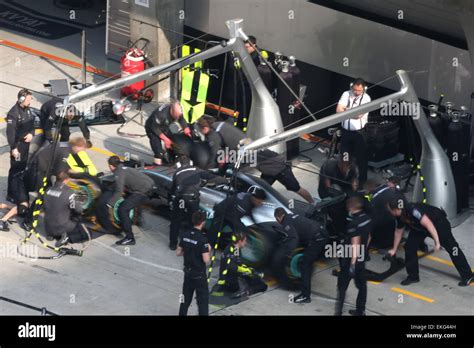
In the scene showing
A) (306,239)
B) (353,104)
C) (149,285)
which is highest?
(353,104)

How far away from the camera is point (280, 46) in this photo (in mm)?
22906

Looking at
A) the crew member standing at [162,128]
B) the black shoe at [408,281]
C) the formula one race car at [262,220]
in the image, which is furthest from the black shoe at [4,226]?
the black shoe at [408,281]

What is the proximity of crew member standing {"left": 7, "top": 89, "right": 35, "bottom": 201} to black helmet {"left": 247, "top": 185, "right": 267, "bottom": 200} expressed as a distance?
12.8ft

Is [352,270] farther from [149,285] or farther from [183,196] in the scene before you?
[183,196]

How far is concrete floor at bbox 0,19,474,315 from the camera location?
16.3 meters

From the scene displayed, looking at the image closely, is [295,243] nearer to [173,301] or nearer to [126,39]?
[173,301]

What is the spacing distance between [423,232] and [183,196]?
348 centimetres

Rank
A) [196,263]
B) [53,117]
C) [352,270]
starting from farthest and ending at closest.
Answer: [53,117], [352,270], [196,263]

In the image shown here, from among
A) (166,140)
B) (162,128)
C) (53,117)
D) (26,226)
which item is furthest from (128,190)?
(53,117)

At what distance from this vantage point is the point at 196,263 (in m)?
15.2

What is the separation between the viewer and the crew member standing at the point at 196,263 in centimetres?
1522

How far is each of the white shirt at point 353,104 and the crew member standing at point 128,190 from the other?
344cm

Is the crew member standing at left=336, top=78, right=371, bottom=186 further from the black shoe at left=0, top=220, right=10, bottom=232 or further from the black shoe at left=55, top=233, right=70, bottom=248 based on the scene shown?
the black shoe at left=0, top=220, right=10, bottom=232
